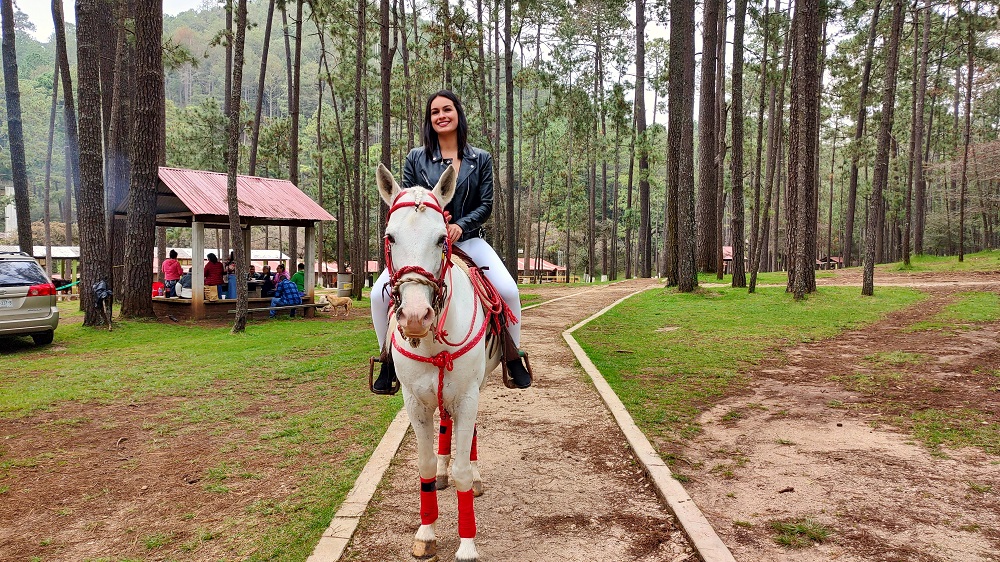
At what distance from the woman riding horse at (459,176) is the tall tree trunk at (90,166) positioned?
569 inches

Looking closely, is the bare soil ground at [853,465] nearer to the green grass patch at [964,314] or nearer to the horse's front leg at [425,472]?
the horse's front leg at [425,472]

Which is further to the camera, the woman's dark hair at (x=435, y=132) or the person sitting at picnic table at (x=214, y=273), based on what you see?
the person sitting at picnic table at (x=214, y=273)

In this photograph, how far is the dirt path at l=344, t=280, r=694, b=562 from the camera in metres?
3.75

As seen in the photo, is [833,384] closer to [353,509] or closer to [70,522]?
[353,509]

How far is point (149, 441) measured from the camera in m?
6.13

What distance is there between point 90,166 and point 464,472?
53.7 ft

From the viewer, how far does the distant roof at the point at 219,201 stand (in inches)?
663

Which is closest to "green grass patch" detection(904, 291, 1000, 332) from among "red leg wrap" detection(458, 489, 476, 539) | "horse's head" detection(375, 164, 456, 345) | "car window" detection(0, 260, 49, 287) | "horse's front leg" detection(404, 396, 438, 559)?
"red leg wrap" detection(458, 489, 476, 539)

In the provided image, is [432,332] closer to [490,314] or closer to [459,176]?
[490,314]

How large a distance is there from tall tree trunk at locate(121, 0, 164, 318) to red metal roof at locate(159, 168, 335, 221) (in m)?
1.08

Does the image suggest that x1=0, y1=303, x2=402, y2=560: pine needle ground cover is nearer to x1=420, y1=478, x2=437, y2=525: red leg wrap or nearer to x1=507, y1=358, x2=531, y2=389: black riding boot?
x1=420, y1=478, x2=437, y2=525: red leg wrap

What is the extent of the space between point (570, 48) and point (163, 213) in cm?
3131

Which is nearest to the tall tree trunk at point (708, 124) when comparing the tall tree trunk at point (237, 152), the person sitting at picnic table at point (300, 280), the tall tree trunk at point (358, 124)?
the tall tree trunk at point (358, 124)

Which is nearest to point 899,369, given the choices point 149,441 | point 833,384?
point 833,384
